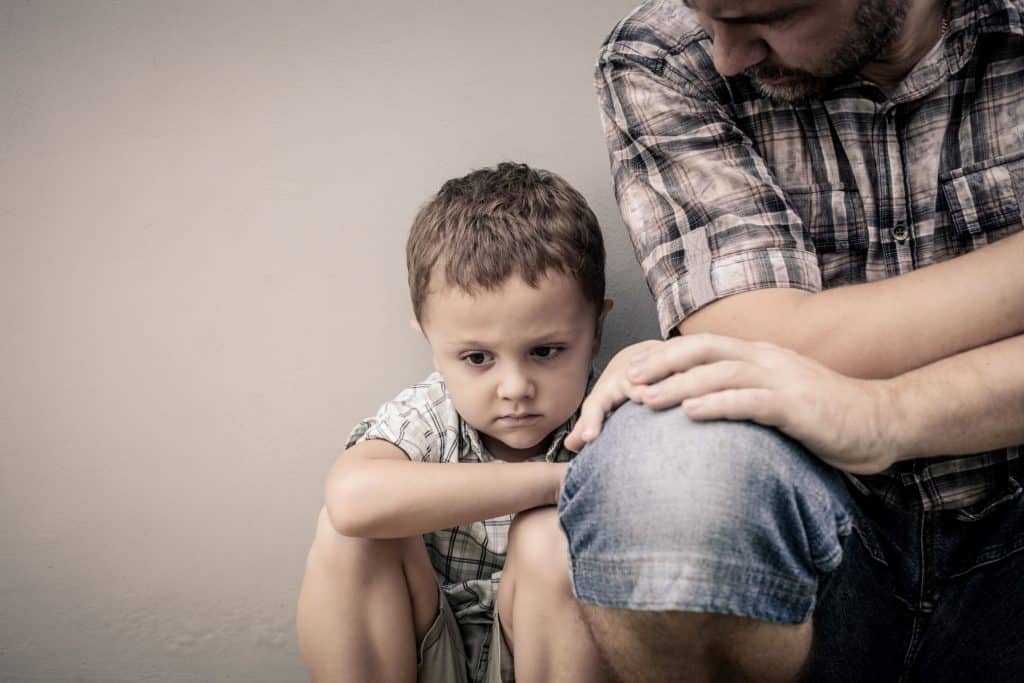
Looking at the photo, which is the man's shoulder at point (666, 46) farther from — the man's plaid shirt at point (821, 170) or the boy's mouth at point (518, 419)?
the boy's mouth at point (518, 419)

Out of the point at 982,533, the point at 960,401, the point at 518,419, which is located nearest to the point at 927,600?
the point at 982,533

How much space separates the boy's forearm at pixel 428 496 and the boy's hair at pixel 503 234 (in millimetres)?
268

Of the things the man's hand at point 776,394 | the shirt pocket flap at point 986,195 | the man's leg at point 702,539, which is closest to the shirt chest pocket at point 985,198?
the shirt pocket flap at point 986,195

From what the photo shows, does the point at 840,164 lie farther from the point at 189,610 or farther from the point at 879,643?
the point at 189,610

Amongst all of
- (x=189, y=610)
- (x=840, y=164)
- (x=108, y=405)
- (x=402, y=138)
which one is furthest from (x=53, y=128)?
(x=840, y=164)

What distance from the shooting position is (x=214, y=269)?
1.47m

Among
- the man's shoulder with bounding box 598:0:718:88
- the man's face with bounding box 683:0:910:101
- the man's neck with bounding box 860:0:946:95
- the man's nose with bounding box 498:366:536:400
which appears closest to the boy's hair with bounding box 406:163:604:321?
the man's nose with bounding box 498:366:536:400

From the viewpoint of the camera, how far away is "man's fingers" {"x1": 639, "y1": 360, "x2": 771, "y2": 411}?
80 cm

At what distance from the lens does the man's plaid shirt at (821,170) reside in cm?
104

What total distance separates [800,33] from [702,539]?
602mm

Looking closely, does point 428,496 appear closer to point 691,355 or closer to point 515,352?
point 515,352

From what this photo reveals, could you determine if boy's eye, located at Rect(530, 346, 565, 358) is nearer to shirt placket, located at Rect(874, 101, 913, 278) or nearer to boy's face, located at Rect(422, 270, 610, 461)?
boy's face, located at Rect(422, 270, 610, 461)

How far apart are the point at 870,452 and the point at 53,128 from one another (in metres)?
1.37

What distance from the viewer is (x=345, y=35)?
1396 mm
